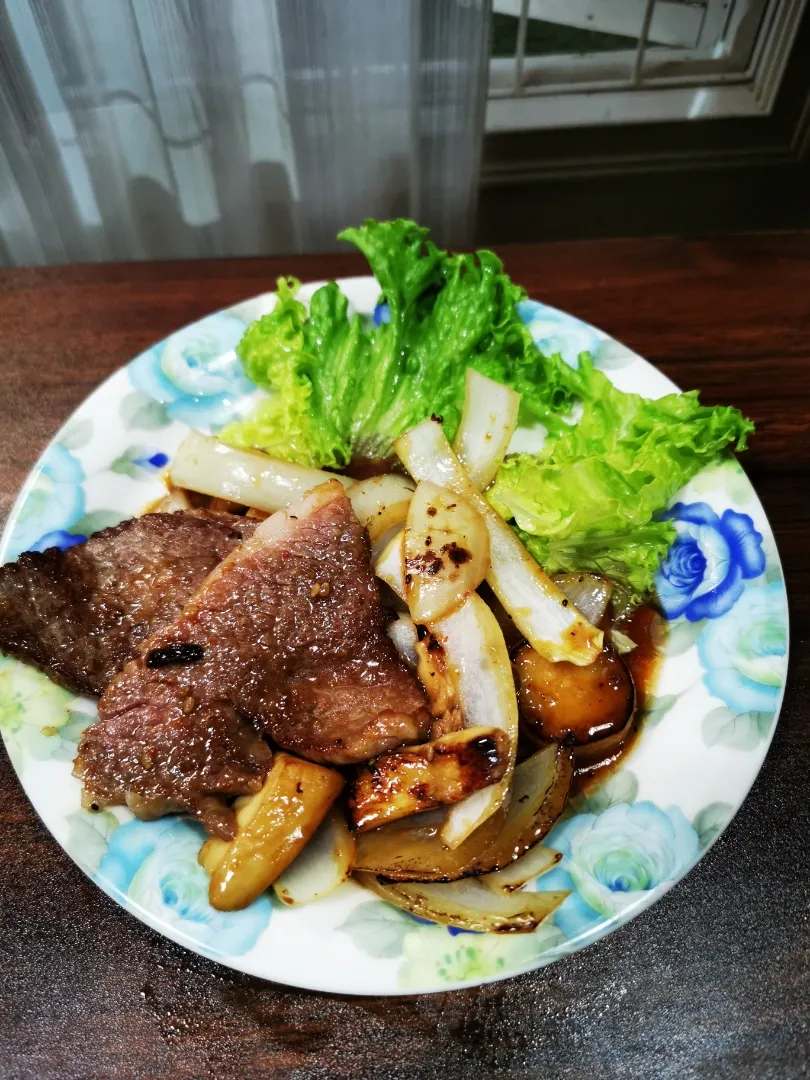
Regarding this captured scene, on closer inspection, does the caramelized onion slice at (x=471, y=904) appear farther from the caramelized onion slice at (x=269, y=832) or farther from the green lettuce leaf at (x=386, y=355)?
the green lettuce leaf at (x=386, y=355)

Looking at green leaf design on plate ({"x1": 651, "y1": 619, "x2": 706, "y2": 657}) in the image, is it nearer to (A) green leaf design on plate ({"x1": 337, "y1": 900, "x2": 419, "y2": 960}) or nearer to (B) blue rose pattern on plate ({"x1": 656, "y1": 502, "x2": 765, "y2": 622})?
(B) blue rose pattern on plate ({"x1": 656, "y1": 502, "x2": 765, "y2": 622})

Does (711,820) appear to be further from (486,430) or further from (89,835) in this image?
(89,835)

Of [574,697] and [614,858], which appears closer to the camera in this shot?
[614,858]

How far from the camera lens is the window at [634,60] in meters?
3.83

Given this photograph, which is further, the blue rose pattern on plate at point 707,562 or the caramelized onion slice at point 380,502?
the caramelized onion slice at point 380,502

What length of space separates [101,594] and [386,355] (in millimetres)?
1202

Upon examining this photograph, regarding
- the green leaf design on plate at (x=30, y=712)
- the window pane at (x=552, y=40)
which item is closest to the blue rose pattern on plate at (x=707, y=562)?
the green leaf design on plate at (x=30, y=712)

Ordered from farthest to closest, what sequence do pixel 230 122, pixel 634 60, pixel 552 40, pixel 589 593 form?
pixel 634 60 < pixel 552 40 < pixel 230 122 < pixel 589 593

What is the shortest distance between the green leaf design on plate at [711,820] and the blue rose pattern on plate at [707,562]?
0.51 metres

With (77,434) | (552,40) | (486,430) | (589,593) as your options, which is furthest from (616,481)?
(552,40)

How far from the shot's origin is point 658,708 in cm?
194

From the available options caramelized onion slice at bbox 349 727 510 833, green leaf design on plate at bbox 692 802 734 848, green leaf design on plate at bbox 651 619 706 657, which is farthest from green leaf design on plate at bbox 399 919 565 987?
green leaf design on plate at bbox 651 619 706 657

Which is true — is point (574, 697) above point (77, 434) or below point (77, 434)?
below

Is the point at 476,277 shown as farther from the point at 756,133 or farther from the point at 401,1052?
the point at 756,133
